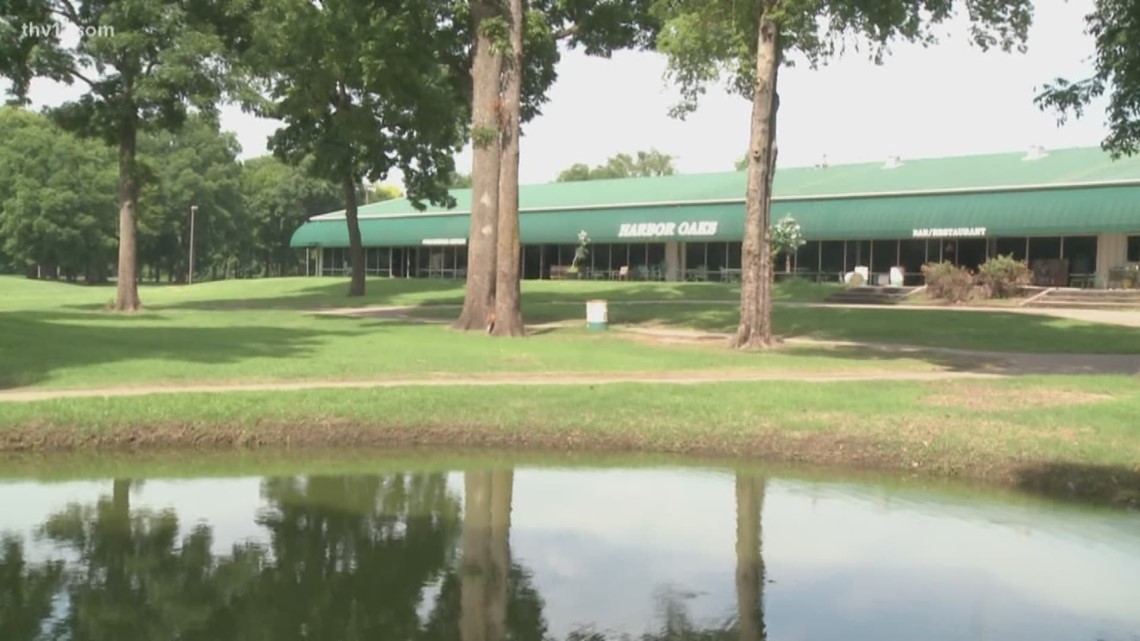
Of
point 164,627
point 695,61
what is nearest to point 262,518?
point 164,627

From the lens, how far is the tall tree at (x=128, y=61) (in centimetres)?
3056

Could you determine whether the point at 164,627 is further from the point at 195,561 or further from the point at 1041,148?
the point at 1041,148

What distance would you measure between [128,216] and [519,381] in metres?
20.9

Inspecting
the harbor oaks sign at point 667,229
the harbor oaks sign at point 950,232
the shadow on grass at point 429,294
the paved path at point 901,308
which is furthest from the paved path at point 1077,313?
the harbor oaks sign at point 667,229

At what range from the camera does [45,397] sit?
47.5 feet

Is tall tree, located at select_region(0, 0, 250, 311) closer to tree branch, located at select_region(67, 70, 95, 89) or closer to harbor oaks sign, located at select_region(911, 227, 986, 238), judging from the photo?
tree branch, located at select_region(67, 70, 95, 89)

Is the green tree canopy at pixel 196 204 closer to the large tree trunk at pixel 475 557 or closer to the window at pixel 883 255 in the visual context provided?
the window at pixel 883 255

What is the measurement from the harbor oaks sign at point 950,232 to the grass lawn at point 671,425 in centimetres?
3013

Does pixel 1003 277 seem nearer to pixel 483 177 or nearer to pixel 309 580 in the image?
pixel 483 177

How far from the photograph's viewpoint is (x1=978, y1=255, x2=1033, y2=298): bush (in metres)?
37.6

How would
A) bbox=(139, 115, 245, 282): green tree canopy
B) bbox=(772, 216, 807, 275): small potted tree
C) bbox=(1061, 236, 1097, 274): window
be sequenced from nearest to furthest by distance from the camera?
bbox=(1061, 236, 1097, 274): window < bbox=(772, 216, 807, 275): small potted tree < bbox=(139, 115, 245, 282): green tree canopy

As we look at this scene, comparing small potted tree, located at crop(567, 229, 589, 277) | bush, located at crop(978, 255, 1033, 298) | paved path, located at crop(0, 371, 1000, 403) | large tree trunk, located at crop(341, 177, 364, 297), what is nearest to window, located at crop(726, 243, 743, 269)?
small potted tree, located at crop(567, 229, 589, 277)

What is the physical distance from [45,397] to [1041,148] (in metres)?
47.4

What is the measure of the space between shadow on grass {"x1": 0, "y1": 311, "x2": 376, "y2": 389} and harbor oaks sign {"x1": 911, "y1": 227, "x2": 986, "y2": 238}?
88.0 ft
